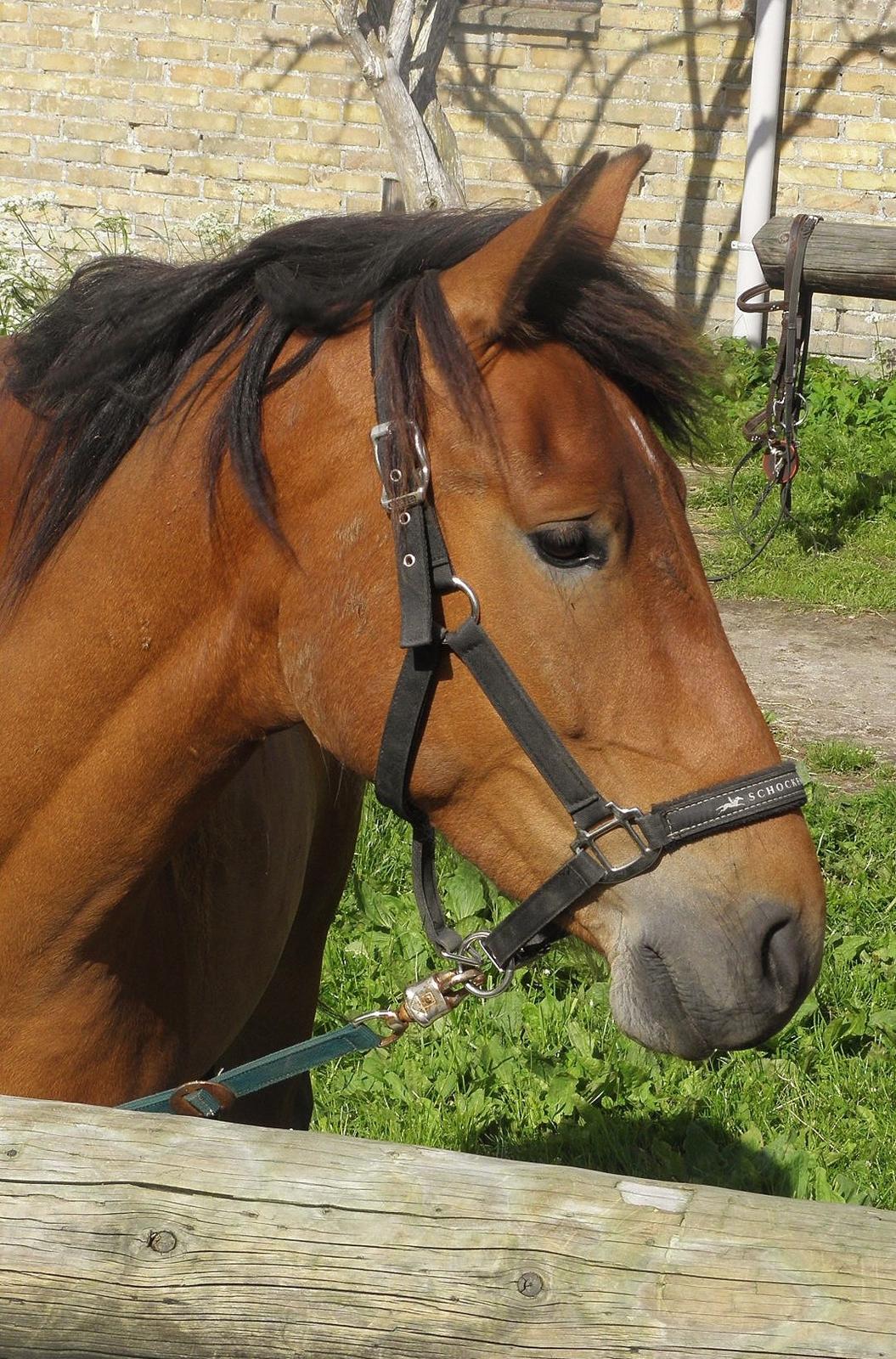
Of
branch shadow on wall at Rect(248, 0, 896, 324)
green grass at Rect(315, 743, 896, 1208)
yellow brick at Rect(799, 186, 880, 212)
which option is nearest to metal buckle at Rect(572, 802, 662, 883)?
green grass at Rect(315, 743, 896, 1208)

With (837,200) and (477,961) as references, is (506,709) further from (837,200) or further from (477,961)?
(837,200)

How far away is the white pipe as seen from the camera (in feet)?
30.3

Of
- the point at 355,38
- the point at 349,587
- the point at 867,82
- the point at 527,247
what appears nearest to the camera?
the point at 527,247

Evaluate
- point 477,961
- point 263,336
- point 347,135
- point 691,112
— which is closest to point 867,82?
point 691,112

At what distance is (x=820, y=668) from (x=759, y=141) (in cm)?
494

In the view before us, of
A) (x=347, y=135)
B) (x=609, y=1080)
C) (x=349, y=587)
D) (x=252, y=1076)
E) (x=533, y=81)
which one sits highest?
(x=533, y=81)

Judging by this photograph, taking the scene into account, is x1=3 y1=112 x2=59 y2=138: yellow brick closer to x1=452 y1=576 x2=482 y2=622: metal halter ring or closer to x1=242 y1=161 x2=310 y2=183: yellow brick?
x1=242 y1=161 x2=310 y2=183: yellow brick

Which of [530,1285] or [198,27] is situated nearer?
[530,1285]

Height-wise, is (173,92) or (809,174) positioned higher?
(173,92)

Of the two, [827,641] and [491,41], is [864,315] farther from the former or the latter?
[827,641]

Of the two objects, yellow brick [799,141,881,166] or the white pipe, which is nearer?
the white pipe

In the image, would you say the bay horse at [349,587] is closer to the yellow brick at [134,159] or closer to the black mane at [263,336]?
the black mane at [263,336]

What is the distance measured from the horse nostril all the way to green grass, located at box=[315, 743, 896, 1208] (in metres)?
1.74

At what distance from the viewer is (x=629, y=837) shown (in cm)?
172
